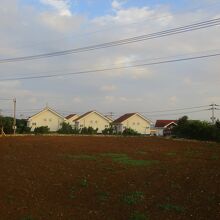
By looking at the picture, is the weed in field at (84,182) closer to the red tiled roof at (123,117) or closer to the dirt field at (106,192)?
the dirt field at (106,192)

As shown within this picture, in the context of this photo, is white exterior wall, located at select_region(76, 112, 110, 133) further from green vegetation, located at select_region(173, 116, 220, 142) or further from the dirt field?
the dirt field

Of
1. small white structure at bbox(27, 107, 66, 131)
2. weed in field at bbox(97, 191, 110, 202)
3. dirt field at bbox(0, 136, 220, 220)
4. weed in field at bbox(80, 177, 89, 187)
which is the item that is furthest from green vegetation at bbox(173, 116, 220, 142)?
small white structure at bbox(27, 107, 66, 131)

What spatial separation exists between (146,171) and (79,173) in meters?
2.67

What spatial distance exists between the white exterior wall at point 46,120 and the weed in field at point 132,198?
7471cm

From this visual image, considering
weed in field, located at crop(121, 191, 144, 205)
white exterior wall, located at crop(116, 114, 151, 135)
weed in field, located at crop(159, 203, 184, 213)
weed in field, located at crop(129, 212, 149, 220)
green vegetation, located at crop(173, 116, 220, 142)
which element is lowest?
weed in field, located at crop(129, 212, 149, 220)

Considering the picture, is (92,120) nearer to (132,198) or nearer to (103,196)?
(103,196)

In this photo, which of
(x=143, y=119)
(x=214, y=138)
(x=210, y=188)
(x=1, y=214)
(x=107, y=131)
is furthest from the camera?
(x=143, y=119)

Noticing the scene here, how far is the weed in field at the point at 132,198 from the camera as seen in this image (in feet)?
37.5

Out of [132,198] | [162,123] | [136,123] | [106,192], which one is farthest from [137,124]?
[132,198]

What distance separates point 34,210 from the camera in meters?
10.5

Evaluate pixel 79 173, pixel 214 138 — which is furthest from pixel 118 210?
pixel 214 138

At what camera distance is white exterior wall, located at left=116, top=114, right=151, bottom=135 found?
95.9 meters

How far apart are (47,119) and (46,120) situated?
0.95 ft

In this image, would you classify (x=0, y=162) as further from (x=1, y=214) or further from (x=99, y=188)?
(x=1, y=214)
